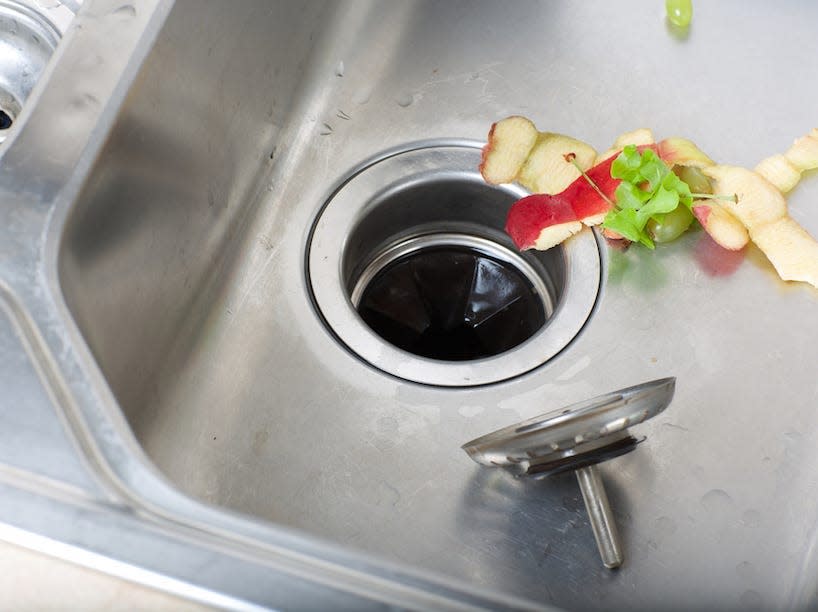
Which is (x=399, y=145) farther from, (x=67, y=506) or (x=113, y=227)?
(x=67, y=506)

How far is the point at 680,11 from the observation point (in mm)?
906

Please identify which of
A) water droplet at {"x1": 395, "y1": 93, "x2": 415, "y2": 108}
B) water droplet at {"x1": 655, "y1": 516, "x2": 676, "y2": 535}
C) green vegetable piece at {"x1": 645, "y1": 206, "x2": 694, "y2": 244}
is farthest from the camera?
water droplet at {"x1": 395, "y1": 93, "x2": 415, "y2": 108}

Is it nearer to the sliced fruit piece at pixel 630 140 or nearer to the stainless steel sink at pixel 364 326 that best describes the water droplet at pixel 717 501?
the stainless steel sink at pixel 364 326

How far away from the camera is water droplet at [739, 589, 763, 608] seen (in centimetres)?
66

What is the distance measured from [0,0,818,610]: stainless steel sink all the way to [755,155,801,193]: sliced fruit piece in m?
0.02

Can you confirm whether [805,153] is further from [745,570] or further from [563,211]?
[745,570]

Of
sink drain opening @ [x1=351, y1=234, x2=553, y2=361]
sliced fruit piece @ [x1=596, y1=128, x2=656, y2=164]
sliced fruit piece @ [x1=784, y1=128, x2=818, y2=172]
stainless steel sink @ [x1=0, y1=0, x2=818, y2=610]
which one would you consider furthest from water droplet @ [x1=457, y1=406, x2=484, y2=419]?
sliced fruit piece @ [x1=784, y1=128, x2=818, y2=172]

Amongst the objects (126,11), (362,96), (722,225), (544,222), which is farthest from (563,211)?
(126,11)

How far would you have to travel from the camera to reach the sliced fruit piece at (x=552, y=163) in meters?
0.82

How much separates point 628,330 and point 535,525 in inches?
7.0

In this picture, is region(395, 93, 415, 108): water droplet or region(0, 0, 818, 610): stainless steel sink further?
region(395, 93, 415, 108): water droplet

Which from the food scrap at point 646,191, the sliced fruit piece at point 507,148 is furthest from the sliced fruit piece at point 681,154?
the sliced fruit piece at point 507,148

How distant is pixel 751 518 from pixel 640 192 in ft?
0.82

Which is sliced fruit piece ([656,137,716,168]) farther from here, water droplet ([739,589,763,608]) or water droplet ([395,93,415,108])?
water droplet ([739,589,763,608])
